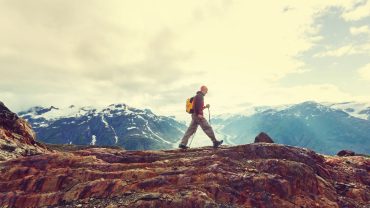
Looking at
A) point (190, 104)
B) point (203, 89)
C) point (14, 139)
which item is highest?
point (203, 89)

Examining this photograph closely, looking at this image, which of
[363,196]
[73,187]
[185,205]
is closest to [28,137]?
[73,187]

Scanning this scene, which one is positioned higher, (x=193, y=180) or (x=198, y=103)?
(x=198, y=103)

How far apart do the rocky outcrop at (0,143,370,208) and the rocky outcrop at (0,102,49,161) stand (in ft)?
23.8

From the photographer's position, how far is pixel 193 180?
22766mm

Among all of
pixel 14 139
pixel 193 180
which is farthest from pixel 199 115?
pixel 14 139

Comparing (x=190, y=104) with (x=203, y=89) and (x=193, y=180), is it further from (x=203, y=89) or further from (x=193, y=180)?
(x=193, y=180)

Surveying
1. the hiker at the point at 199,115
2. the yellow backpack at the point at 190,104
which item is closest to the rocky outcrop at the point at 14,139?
the hiker at the point at 199,115

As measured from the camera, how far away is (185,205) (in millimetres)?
19859

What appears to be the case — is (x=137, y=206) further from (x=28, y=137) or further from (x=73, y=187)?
(x=28, y=137)

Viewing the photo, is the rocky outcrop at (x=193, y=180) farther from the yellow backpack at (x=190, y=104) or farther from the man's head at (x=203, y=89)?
the man's head at (x=203, y=89)

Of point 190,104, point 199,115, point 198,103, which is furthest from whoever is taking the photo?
point 190,104

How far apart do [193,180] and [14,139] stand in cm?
2409

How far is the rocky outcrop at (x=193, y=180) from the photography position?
830 inches

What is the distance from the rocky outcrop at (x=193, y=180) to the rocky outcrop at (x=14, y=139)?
7.25 metres
